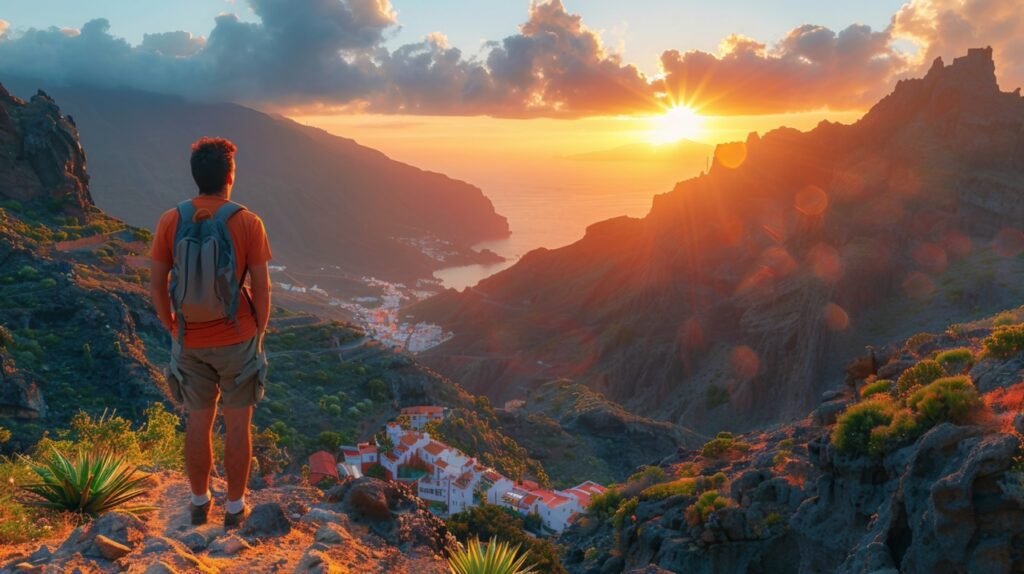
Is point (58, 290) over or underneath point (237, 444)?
underneath

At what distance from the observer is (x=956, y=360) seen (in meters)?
11.9

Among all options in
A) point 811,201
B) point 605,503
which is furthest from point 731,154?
point 605,503

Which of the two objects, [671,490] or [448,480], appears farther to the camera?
[448,480]

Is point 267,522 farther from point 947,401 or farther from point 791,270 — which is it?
point 791,270

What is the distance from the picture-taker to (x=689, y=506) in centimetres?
1504

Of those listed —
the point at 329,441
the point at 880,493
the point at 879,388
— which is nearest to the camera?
the point at 880,493

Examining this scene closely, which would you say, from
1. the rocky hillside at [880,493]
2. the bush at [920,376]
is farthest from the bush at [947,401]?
the bush at [920,376]

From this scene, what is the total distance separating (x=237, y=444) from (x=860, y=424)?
28.4 ft

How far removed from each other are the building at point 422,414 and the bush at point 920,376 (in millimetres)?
23155

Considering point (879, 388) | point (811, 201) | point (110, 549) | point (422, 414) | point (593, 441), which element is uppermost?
point (811, 201)

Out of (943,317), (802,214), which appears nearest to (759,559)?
(943,317)

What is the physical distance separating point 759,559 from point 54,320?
69.7 feet

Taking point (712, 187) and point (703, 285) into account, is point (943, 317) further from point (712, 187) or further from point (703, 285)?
point (712, 187)

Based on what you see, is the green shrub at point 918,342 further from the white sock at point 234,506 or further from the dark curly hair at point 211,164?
the dark curly hair at point 211,164
